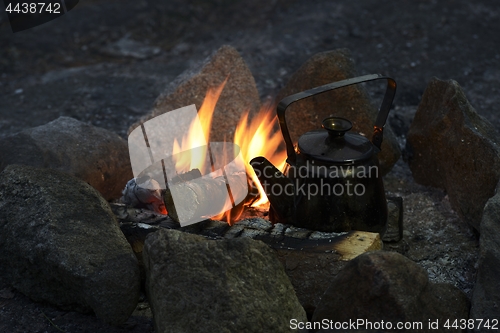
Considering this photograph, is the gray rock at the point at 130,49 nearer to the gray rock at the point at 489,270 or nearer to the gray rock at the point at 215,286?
the gray rock at the point at 215,286

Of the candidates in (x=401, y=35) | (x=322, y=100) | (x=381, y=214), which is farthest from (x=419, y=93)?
(x=381, y=214)

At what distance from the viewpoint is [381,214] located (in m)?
2.72

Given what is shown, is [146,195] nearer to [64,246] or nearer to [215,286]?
[64,246]

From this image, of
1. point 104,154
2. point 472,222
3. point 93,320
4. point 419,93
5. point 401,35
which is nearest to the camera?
point 93,320

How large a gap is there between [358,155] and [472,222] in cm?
89

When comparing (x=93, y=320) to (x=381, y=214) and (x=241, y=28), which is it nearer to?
(x=381, y=214)

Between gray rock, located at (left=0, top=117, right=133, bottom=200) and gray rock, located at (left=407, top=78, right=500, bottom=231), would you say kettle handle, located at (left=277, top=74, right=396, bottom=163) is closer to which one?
gray rock, located at (left=407, top=78, right=500, bottom=231)

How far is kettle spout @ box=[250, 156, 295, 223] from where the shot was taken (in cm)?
262

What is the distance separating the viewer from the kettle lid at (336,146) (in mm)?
2521

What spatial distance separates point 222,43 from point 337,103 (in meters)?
2.82

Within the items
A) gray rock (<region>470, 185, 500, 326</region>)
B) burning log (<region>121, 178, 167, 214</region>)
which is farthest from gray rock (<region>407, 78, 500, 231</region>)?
burning log (<region>121, 178, 167, 214</region>)

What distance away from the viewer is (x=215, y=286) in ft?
7.14

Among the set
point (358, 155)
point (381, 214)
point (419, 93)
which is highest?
point (358, 155)

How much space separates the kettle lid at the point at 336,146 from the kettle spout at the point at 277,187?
0.15 metres
